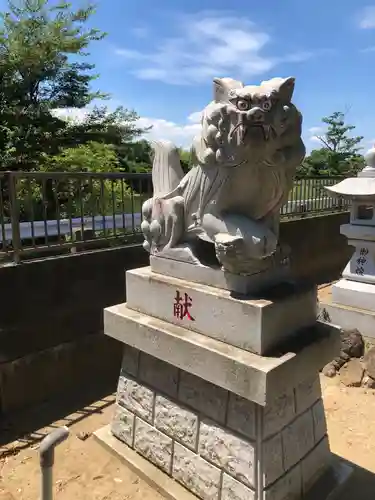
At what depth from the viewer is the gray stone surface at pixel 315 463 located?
9.04 ft

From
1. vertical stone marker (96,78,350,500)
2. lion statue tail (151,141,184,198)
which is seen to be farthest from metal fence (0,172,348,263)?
vertical stone marker (96,78,350,500)

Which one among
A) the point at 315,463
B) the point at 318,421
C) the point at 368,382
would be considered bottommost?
the point at 368,382

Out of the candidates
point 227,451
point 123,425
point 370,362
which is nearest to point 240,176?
point 227,451

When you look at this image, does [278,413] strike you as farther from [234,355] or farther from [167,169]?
[167,169]

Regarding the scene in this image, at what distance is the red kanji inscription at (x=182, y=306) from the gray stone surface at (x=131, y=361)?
584mm

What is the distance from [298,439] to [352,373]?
2.31 metres

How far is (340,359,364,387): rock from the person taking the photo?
459cm

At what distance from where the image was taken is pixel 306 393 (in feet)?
9.12

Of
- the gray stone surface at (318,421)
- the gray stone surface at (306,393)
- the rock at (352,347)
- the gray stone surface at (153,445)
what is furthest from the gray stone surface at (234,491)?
the rock at (352,347)

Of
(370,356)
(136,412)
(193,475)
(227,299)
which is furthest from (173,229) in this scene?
(370,356)

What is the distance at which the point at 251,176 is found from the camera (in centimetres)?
240

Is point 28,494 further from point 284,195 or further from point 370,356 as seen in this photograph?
point 370,356

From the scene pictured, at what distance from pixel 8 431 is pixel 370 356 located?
12.8 feet

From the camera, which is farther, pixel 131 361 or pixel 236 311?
pixel 131 361
